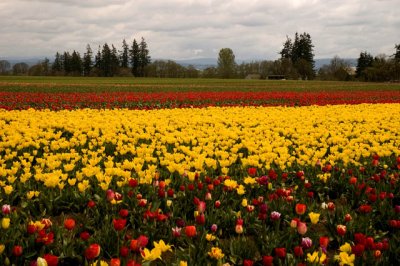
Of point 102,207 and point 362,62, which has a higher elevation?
point 362,62

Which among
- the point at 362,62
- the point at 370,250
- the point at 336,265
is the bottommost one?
the point at 336,265

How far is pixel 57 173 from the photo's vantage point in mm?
5000

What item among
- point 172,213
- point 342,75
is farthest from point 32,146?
point 342,75

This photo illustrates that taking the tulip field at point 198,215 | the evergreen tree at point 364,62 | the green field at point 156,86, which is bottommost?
the tulip field at point 198,215

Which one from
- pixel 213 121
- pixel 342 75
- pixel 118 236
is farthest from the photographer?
pixel 342 75

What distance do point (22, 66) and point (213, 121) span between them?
411 feet

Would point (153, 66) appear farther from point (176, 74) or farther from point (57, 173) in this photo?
point (57, 173)

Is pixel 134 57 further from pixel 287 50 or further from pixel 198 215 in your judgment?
pixel 198 215

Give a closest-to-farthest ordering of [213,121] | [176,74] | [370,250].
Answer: [370,250] < [213,121] < [176,74]

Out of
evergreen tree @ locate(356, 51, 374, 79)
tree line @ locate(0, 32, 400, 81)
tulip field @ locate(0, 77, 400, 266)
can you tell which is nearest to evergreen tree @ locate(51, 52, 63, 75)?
tree line @ locate(0, 32, 400, 81)

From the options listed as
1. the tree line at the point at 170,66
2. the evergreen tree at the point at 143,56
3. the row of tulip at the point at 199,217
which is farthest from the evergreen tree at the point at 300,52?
the row of tulip at the point at 199,217

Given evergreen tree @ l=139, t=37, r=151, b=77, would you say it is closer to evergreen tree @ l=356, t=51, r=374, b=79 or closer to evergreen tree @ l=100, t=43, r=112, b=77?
evergreen tree @ l=100, t=43, r=112, b=77

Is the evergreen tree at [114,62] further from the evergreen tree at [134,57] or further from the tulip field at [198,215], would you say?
the tulip field at [198,215]

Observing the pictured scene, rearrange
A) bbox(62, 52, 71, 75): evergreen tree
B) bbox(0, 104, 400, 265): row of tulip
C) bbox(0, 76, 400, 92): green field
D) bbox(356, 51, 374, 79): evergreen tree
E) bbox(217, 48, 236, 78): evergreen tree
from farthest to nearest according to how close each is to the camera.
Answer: bbox(217, 48, 236, 78): evergreen tree < bbox(62, 52, 71, 75): evergreen tree < bbox(356, 51, 374, 79): evergreen tree < bbox(0, 76, 400, 92): green field < bbox(0, 104, 400, 265): row of tulip
